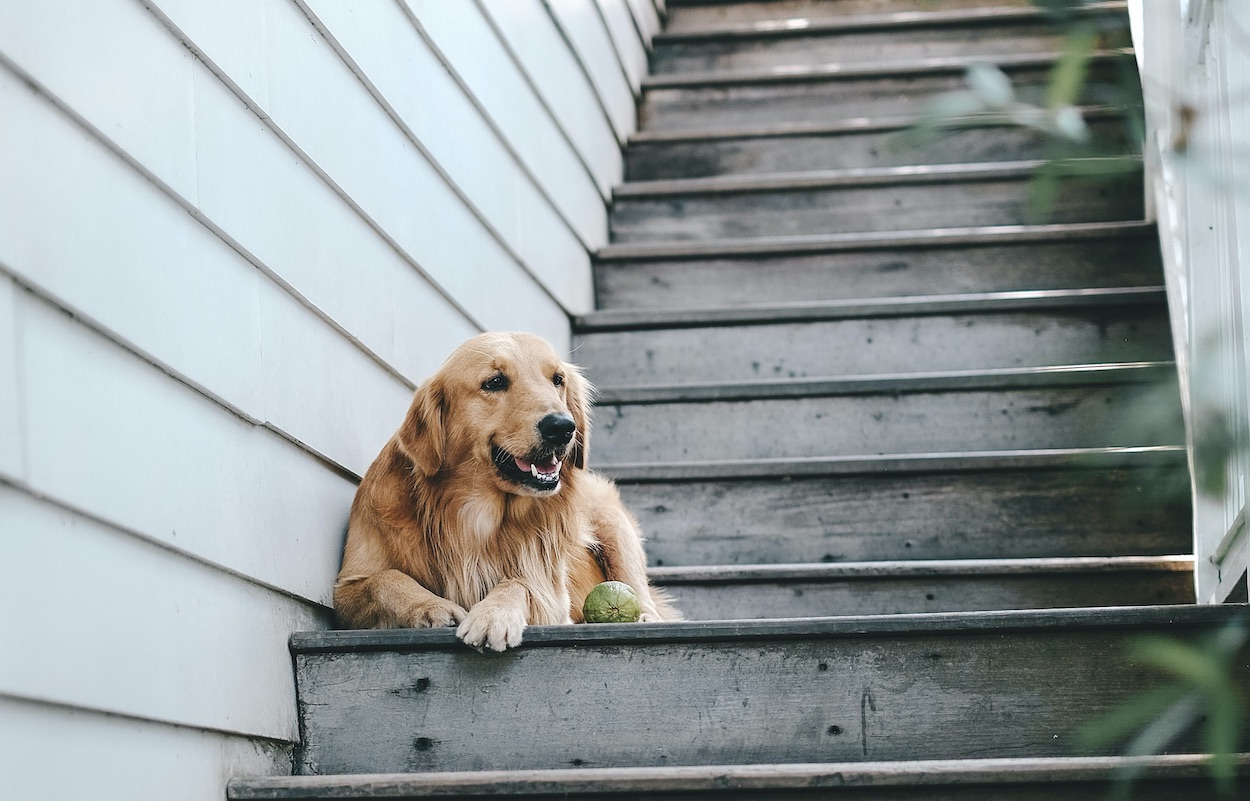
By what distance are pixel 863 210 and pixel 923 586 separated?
160cm

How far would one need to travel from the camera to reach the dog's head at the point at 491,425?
2258mm

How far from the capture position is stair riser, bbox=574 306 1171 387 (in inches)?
128

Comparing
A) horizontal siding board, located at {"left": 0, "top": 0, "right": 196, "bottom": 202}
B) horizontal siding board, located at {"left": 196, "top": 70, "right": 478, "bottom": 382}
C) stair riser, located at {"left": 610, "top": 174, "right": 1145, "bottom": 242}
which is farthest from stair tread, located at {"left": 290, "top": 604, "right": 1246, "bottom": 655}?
stair riser, located at {"left": 610, "top": 174, "right": 1145, "bottom": 242}

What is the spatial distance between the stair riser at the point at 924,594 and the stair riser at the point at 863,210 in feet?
4.82

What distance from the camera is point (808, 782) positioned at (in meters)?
1.66

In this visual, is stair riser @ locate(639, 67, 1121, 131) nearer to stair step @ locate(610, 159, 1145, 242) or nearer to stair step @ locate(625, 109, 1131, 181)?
stair step @ locate(625, 109, 1131, 181)

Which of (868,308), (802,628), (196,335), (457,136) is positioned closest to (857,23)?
(868,308)

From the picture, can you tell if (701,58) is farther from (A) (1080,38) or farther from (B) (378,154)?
(A) (1080,38)

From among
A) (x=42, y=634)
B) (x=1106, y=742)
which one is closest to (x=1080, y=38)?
(x=42, y=634)

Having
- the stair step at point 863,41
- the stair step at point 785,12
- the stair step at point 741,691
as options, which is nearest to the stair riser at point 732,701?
the stair step at point 741,691

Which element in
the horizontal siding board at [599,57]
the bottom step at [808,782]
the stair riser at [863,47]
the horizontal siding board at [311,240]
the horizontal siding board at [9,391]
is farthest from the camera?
the stair riser at [863,47]

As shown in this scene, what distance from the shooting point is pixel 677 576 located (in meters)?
2.75

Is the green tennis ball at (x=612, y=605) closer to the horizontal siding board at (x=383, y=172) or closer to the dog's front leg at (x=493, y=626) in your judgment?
the dog's front leg at (x=493, y=626)

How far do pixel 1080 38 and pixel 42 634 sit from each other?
1.16 meters
